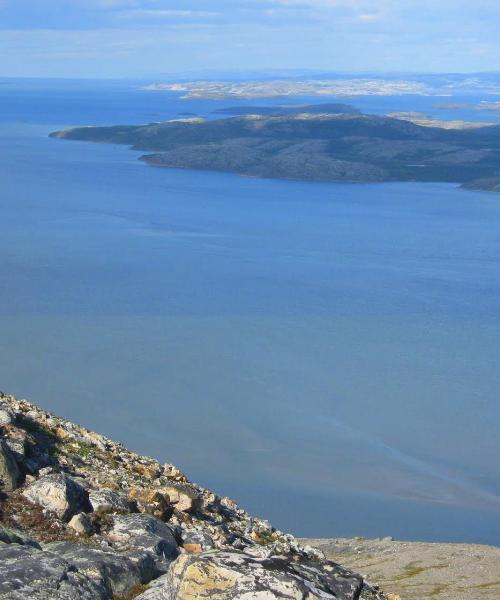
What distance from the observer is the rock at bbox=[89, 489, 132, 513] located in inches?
265

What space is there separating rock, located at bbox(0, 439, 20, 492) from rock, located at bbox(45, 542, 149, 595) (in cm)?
95

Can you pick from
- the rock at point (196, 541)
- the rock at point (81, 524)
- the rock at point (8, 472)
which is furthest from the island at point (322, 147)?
the rock at point (81, 524)

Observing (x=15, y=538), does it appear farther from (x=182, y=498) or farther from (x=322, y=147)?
(x=322, y=147)

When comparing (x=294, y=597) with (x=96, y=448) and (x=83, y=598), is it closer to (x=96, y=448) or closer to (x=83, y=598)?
(x=83, y=598)

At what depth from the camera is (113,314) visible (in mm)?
38406

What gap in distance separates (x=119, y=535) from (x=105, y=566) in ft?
2.68

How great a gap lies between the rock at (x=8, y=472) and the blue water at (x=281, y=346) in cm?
1487

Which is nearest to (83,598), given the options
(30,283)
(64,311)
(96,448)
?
(96,448)

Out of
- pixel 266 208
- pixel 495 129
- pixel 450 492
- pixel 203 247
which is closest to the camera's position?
pixel 450 492

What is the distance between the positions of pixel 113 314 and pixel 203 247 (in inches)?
638

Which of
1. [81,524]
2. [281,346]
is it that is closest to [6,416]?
[81,524]

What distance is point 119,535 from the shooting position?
20.8 ft

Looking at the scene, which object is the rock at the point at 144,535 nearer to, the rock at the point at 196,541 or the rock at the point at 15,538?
the rock at the point at 196,541

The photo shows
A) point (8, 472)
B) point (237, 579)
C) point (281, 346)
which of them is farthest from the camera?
point (281, 346)
